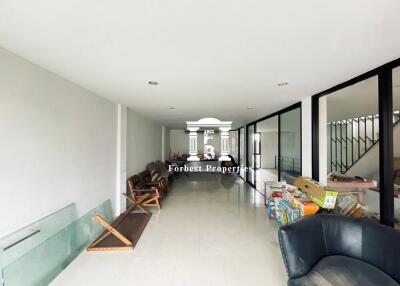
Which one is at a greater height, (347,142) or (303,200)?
(347,142)

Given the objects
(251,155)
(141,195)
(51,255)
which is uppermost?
(251,155)

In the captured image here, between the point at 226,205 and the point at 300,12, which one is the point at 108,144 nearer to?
the point at 226,205

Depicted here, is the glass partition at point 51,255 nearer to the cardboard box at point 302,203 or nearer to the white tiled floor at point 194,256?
the white tiled floor at point 194,256

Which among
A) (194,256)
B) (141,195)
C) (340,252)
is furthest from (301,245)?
(141,195)

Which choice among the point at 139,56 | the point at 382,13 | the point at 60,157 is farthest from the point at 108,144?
the point at 382,13

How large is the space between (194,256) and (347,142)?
5.28 m

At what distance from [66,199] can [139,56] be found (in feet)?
6.59

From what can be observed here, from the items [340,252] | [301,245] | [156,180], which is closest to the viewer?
[301,245]

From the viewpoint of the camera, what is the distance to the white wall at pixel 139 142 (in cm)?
439

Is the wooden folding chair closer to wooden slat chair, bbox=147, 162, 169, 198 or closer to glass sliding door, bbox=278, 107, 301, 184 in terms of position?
wooden slat chair, bbox=147, 162, 169, 198

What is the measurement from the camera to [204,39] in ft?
4.59

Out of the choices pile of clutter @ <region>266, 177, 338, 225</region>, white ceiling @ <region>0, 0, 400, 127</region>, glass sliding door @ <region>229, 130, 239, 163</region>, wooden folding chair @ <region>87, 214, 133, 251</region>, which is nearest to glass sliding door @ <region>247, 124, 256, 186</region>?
glass sliding door @ <region>229, 130, 239, 163</region>

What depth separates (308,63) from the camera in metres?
1.83

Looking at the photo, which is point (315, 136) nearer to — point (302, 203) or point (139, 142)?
point (302, 203)
